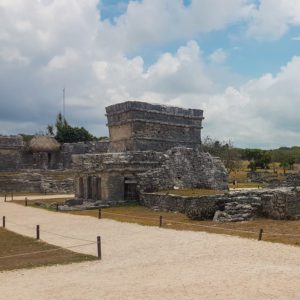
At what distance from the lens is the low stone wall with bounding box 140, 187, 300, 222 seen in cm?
1694

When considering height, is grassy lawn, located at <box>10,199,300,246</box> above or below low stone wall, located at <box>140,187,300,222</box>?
below

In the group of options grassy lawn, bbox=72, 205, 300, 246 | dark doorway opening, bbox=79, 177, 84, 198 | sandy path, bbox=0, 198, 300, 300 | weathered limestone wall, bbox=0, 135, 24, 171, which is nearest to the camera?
sandy path, bbox=0, 198, 300, 300

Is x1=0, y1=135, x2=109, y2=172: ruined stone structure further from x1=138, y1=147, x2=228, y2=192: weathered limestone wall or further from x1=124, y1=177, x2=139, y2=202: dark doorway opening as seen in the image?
x1=124, y1=177, x2=139, y2=202: dark doorway opening

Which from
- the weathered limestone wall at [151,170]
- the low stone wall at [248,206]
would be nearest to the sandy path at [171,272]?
the low stone wall at [248,206]

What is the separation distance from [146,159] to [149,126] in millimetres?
3370

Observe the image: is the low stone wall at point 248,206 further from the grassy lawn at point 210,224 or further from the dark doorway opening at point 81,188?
the dark doorway opening at point 81,188

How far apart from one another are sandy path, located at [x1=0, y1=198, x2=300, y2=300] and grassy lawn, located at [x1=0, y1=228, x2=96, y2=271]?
1.69 ft

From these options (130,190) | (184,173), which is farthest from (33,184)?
(184,173)

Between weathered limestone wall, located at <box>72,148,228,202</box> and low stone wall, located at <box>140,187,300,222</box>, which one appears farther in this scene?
weathered limestone wall, located at <box>72,148,228,202</box>

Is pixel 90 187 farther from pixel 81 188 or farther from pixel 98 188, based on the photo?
pixel 81 188

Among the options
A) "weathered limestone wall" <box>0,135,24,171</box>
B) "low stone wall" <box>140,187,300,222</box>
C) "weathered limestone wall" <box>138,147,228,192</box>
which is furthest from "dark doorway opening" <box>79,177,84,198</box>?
"weathered limestone wall" <box>0,135,24,171</box>

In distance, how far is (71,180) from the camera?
140ft

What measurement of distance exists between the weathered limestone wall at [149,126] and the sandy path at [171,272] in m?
13.5

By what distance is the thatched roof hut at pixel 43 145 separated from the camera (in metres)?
51.0
